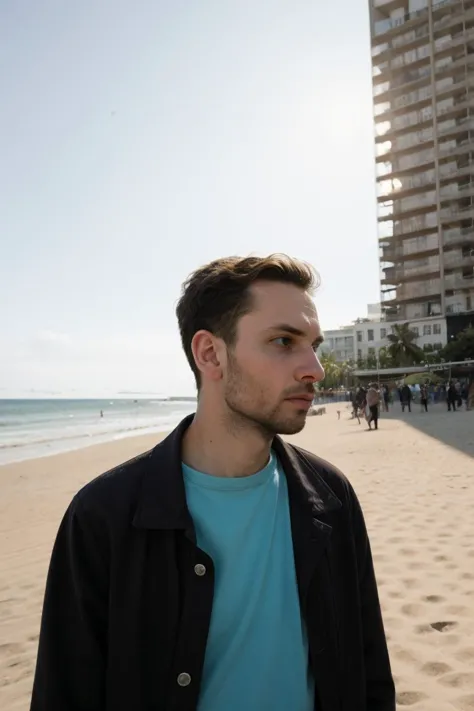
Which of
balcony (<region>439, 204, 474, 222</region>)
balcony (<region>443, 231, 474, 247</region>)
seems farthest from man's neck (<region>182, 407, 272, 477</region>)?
balcony (<region>439, 204, 474, 222</region>)

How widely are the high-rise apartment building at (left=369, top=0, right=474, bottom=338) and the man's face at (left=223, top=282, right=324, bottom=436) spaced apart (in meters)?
64.3

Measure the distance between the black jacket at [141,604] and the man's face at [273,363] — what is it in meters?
0.31

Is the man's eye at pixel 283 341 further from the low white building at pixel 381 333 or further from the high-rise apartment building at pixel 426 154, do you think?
the high-rise apartment building at pixel 426 154

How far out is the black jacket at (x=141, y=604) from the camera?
151 cm

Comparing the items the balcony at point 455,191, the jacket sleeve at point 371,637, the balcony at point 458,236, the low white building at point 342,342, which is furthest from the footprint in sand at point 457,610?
the low white building at point 342,342

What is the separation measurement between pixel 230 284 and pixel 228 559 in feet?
2.93

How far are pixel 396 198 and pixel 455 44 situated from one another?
18957mm

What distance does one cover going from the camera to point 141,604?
152cm

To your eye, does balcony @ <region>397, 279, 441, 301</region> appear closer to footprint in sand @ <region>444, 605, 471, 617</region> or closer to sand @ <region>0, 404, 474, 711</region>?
sand @ <region>0, 404, 474, 711</region>

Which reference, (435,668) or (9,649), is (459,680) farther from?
(9,649)

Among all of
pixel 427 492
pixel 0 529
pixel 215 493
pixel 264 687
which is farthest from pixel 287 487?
pixel 0 529

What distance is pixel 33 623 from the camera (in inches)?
173

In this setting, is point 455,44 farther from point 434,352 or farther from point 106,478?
point 106,478

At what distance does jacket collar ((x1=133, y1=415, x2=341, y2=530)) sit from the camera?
5.15 feet
